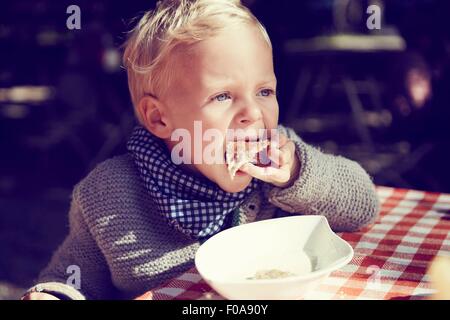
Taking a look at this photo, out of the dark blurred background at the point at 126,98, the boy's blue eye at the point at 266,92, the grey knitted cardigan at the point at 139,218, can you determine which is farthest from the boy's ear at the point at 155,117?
the dark blurred background at the point at 126,98

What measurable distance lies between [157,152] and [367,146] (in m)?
3.78

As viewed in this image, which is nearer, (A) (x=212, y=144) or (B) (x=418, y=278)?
(B) (x=418, y=278)

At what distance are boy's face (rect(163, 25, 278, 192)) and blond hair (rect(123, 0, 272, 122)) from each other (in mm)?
29

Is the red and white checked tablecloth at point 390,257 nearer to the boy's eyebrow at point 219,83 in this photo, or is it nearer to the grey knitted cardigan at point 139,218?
the grey knitted cardigan at point 139,218

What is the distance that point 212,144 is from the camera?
4.25 ft

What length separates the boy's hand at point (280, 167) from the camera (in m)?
1.27

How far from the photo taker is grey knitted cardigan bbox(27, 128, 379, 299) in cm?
137

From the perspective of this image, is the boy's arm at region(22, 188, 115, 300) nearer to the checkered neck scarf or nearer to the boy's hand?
the checkered neck scarf

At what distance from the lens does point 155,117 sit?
4.78 feet

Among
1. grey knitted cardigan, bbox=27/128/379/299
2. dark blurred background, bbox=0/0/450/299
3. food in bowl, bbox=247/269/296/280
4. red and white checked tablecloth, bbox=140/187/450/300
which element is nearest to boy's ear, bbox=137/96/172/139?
grey knitted cardigan, bbox=27/128/379/299

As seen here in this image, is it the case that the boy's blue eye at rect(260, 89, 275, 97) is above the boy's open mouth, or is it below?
above

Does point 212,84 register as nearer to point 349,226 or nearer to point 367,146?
point 349,226

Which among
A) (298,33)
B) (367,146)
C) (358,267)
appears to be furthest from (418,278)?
(298,33)

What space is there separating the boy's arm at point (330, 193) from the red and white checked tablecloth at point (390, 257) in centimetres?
4
